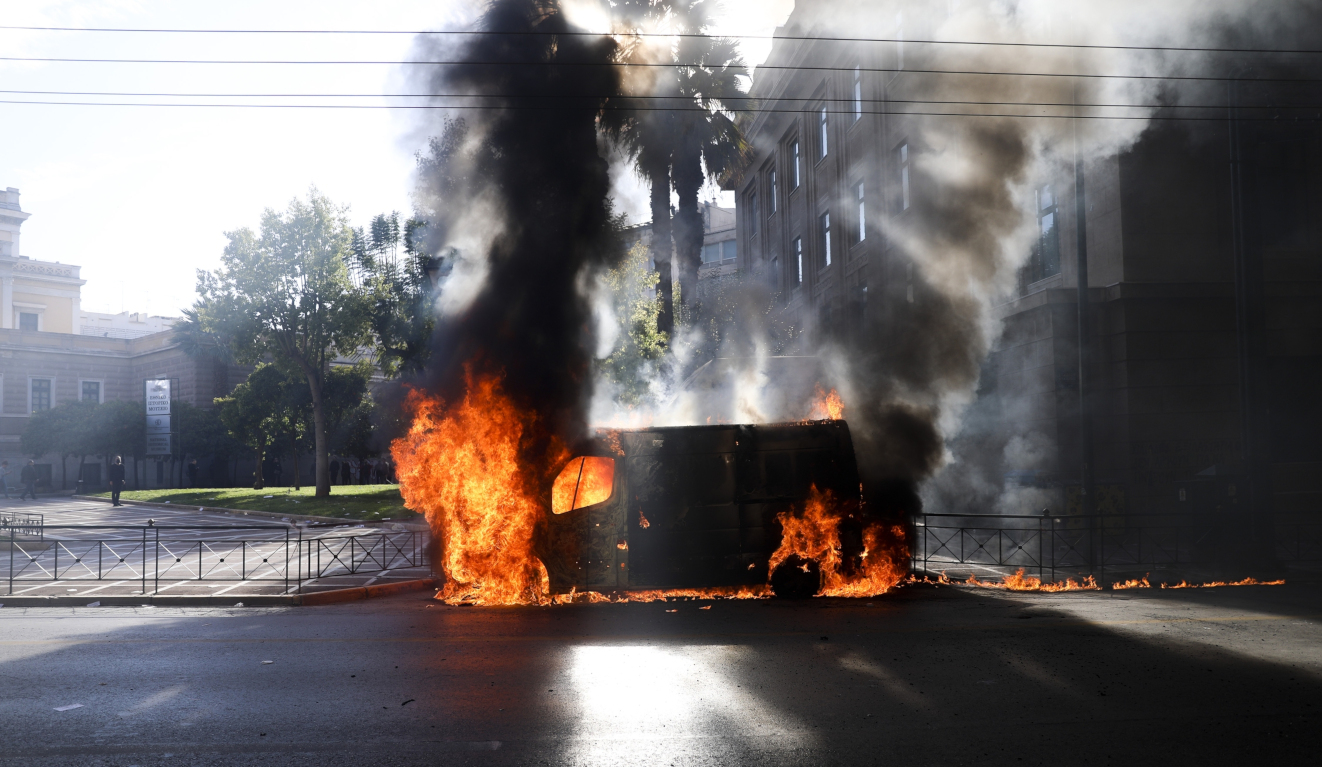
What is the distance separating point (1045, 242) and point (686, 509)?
11916 millimetres

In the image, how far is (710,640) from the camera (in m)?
7.00

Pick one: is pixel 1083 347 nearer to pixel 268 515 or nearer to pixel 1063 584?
pixel 1063 584

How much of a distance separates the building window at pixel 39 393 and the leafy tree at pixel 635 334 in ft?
155

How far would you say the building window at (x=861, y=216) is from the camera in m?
23.5

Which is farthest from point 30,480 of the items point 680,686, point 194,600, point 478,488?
point 680,686

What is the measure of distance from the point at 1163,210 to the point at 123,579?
60.9ft

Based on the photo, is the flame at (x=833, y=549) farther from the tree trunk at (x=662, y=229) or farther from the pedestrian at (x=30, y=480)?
the pedestrian at (x=30, y=480)

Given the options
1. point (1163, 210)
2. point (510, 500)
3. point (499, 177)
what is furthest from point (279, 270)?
point (1163, 210)

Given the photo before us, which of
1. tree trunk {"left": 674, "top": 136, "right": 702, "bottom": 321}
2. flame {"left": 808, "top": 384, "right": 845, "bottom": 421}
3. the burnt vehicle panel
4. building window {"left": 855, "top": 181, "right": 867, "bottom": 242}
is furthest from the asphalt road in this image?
building window {"left": 855, "top": 181, "right": 867, "bottom": 242}

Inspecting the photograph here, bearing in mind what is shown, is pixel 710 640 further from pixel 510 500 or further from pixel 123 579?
pixel 123 579

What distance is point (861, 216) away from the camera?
24.1 meters

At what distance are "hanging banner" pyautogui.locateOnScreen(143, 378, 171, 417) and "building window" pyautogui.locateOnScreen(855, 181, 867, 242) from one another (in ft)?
113

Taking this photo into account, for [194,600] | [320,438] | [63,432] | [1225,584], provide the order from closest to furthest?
[194,600], [1225,584], [320,438], [63,432]

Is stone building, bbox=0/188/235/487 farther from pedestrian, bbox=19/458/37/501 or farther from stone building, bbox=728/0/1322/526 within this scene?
stone building, bbox=728/0/1322/526
